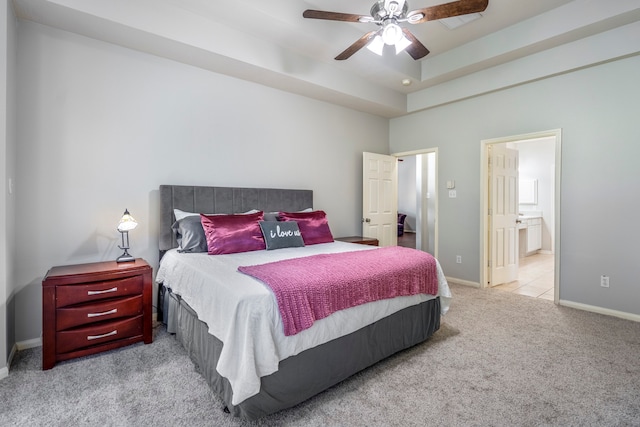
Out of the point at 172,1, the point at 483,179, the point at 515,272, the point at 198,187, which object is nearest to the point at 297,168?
the point at 198,187

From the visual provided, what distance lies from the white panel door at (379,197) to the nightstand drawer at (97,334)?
3332mm

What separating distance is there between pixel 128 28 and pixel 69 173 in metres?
1.36

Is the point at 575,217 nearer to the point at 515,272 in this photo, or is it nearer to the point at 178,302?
the point at 515,272

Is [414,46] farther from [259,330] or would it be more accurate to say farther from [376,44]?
[259,330]

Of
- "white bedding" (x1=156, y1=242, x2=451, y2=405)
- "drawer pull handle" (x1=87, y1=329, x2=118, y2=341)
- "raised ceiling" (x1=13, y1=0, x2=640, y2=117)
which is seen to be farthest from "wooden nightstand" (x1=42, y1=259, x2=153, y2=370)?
"raised ceiling" (x1=13, y1=0, x2=640, y2=117)

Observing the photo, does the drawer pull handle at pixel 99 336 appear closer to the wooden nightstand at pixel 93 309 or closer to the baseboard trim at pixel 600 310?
the wooden nightstand at pixel 93 309

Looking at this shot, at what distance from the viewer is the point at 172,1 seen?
275cm

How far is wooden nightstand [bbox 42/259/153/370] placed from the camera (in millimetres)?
2225

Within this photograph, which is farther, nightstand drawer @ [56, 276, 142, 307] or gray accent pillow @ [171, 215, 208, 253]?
gray accent pillow @ [171, 215, 208, 253]

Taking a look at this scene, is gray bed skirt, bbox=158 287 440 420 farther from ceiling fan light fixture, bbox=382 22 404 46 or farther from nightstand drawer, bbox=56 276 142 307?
ceiling fan light fixture, bbox=382 22 404 46

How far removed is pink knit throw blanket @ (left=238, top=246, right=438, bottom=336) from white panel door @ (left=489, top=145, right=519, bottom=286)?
2.32 m

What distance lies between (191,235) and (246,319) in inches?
64.1

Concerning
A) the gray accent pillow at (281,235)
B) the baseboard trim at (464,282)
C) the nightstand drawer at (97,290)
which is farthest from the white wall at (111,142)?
the baseboard trim at (464,282)

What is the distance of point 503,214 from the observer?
4.58 m
